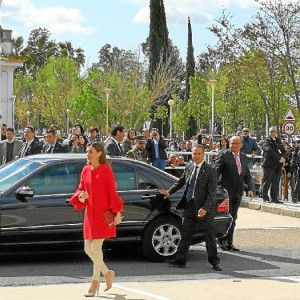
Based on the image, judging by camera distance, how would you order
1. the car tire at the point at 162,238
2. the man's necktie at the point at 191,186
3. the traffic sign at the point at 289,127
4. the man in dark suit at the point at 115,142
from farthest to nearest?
1. the traffic sign at the point at 289,127
2. the man in dark suit at the point at 115,142
3. the car tire at the point at 162,238
4. the man's necktie at the point at 191,186

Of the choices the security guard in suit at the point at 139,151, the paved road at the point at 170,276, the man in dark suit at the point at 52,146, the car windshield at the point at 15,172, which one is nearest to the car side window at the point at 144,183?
the paved road at the point at 170,276

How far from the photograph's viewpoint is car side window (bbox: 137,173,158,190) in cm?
1288

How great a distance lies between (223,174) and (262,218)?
18.7 ft

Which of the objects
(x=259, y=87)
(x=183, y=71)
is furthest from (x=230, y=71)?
(x=183, y=71)

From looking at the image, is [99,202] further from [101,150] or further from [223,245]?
[223,245]

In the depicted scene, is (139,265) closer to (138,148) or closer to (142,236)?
(142,236)

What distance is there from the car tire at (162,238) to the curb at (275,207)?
296 inches

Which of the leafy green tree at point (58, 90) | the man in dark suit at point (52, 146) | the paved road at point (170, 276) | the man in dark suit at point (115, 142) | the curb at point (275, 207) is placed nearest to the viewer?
the paved road at point (170, 276)

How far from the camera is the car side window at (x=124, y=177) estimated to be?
42.0ft

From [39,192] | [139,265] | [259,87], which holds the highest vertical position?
[259,87]

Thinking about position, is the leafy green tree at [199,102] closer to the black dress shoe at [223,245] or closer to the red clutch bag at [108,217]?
the black dress shoe at [223,245]

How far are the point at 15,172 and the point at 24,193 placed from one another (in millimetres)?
735

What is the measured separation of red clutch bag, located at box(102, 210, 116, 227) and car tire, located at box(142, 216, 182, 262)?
277cm

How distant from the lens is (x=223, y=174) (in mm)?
14250
